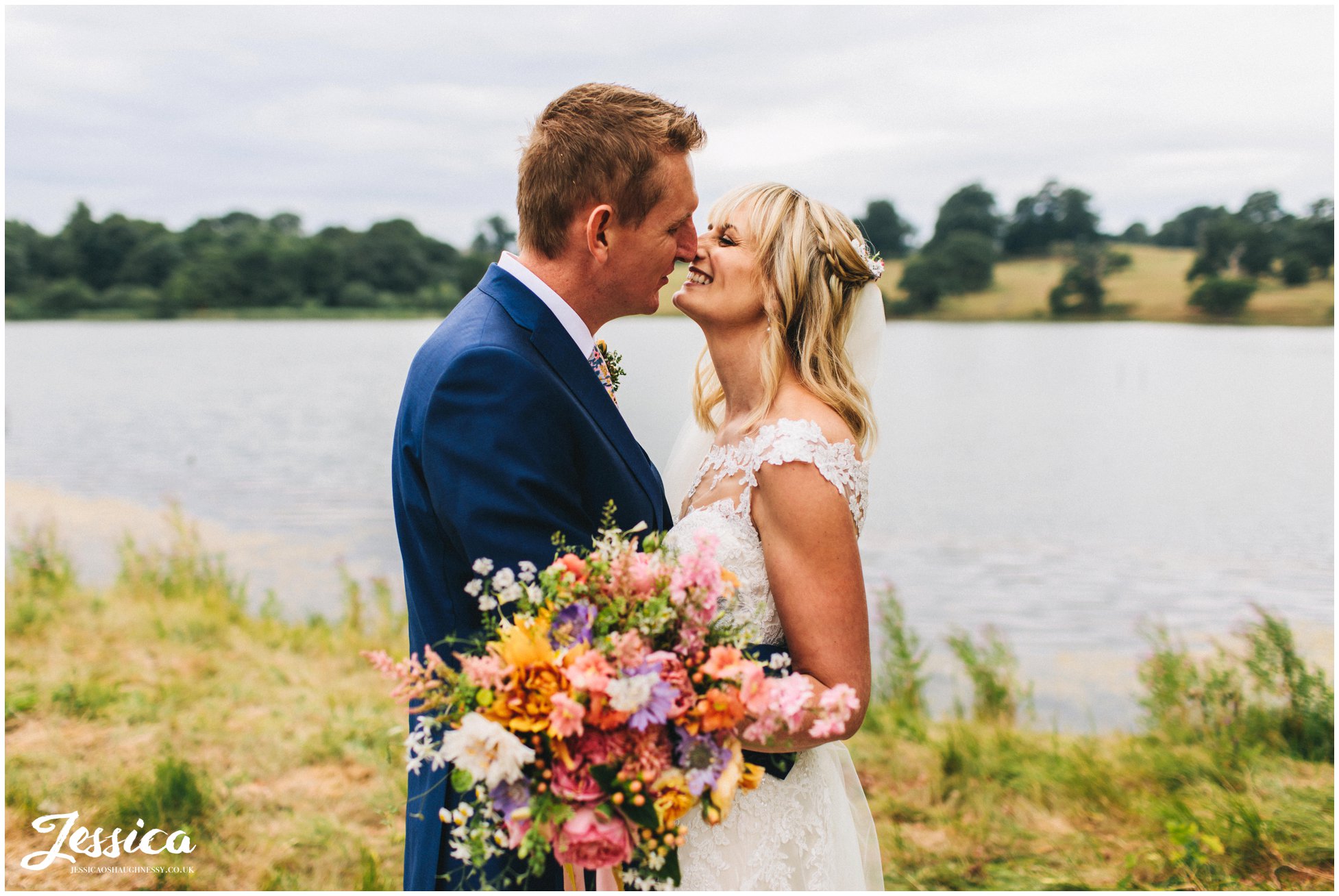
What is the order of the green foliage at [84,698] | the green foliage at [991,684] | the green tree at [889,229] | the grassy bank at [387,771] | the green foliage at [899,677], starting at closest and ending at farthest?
1. the grassy bank at [387,771]
2. the green foliage at [84,698]
3. the green foliage at [899,677]
4. the green foliage at [991,684]
5. the green tree at [889,229]

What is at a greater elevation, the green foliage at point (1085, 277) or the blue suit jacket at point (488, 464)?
the green foliage at point (1085, 277)

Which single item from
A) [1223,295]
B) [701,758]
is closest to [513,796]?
[701,758]

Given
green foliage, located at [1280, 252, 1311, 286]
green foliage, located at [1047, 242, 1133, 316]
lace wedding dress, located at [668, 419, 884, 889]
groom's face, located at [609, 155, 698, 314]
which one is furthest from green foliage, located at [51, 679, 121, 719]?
green foliage, located at [1047, 242, 1133, 316]

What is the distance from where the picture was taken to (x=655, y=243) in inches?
110

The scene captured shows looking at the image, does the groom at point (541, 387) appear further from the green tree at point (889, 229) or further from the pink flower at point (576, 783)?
the green tree at point (889, 229)

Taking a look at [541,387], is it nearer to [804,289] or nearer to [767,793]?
[804,289]

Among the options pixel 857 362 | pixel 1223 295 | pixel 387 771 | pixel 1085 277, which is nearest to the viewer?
pixel 857 362

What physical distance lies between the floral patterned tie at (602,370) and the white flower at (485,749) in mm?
1120

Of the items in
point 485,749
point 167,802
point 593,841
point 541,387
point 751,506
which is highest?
point 541,387

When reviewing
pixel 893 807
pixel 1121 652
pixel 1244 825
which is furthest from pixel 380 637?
pixel 1121 652

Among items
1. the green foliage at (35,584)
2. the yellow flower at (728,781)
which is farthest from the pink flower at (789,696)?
the green foliage at (35,584)

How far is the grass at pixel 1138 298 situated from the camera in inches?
1309

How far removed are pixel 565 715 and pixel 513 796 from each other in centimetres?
22

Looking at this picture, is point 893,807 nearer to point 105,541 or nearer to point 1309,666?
point 1309,666
